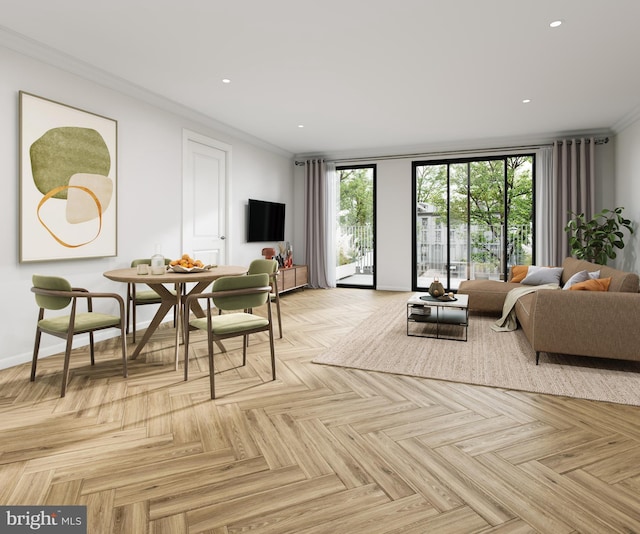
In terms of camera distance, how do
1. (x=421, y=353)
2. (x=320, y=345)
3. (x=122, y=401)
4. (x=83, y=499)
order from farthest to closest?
(x=320, y=345) → (x=421, y=353) → (x=122, y=401) → (x=83, y=499)

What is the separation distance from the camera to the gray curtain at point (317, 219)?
8078 millimetres

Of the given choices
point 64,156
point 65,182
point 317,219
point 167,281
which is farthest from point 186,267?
point 317,219

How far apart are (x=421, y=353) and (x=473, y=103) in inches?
127

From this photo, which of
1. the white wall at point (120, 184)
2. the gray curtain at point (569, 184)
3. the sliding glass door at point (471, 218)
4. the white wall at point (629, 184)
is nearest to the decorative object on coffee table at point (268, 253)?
the white wall at point (120, 184)

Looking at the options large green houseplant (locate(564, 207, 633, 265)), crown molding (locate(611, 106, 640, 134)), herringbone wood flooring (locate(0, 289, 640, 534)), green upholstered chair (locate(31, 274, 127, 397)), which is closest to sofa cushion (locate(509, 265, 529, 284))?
large green houseplant (locate(564, 207, 633, 265))

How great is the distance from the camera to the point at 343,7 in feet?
9.67

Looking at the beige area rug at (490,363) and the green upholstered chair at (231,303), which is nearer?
the green upholstered chair at (231,303)

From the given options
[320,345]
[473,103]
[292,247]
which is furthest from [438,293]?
[292,247]

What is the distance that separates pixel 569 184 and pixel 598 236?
3.64 ft

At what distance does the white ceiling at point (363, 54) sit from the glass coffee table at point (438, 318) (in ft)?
7.45

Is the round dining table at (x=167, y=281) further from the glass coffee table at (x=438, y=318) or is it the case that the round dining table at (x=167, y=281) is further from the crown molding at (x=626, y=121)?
the crown molding at (x=626, y=121)

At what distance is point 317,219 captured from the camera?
320 inches

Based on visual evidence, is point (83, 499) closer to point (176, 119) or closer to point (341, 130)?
point (176, 119)

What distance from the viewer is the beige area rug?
2.88 m
